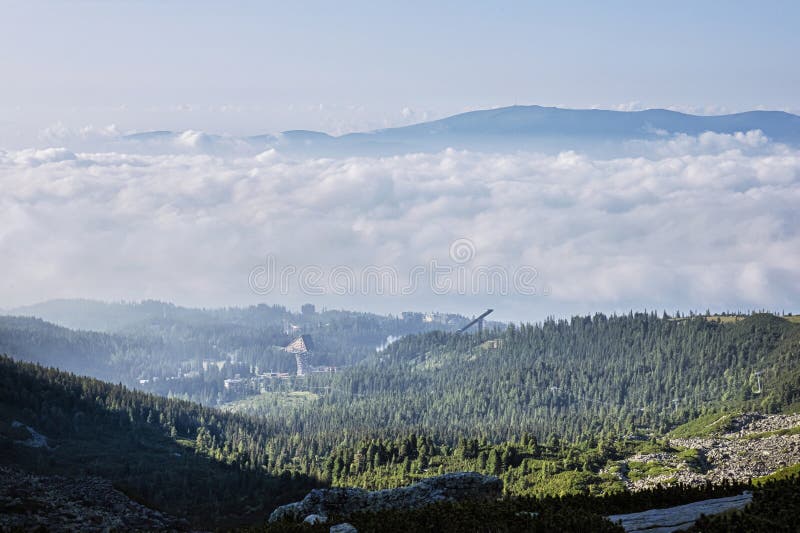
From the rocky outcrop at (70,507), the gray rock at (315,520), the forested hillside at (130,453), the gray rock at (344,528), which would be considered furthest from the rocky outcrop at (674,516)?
the forested hillside at (130,453)

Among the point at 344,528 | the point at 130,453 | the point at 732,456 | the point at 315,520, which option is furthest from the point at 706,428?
the point at 344,528

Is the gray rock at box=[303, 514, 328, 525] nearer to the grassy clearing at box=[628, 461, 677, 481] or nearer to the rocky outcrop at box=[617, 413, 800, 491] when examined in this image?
the rocky outcrop at box=[617, 413, 800, 491]

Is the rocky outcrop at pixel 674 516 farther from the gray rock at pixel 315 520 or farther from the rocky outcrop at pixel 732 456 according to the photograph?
the rocky outcrop at pixel 732 456

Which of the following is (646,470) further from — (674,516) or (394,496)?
(674,516)

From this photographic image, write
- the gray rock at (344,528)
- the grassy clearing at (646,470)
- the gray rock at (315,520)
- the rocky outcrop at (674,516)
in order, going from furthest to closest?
the grassy clearing at (646,470), the gray rock at (315,520), the gray rock at (344,528), the rocky outcrop at (674,516)

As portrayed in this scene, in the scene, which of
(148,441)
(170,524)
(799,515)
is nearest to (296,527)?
(799,515)

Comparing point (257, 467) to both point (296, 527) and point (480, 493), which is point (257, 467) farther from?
point (296, 527)
